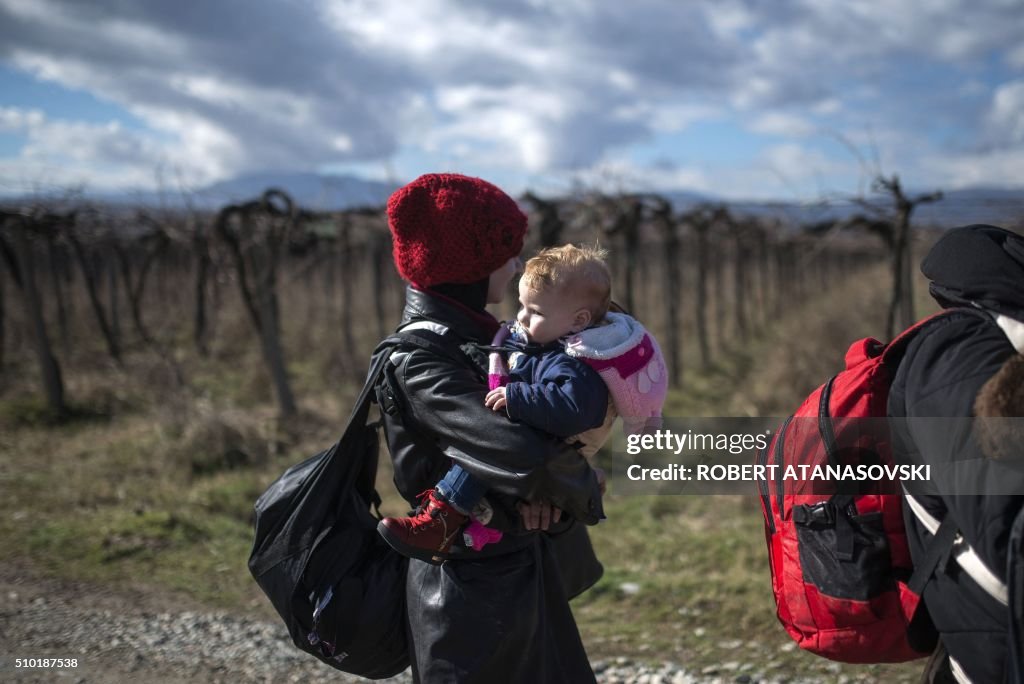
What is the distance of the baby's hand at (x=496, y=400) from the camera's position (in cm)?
153

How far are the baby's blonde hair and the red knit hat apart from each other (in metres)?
0.12

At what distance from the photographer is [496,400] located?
154 cm

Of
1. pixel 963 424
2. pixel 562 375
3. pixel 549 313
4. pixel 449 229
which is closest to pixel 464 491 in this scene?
pixel 562 375

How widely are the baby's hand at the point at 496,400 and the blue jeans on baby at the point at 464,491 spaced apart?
16 centimetres

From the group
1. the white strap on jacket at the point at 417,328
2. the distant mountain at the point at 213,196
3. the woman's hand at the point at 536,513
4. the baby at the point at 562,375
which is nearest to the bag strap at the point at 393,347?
the white strap on jacket at the point at 417,328

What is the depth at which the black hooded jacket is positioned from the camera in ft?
4.23

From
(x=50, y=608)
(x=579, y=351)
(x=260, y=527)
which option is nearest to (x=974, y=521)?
(x=579, y=351)

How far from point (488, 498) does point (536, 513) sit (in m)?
0.11

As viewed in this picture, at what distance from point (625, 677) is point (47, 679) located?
2.34 meters

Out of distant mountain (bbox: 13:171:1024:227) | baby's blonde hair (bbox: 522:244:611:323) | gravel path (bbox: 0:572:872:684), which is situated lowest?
gravel path (bbox: 0:572:872:684)

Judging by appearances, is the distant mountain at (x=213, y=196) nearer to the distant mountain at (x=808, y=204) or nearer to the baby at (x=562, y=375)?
the distant mountain at (x=808, y=204)

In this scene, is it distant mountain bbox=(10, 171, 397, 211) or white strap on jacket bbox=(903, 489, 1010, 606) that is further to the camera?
distant mountain bbox=(10, 171, 397, 211)

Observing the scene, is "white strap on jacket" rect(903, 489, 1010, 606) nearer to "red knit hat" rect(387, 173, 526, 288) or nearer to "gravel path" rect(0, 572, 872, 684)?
"red knit hat" rect(387, 173, 526, 288)

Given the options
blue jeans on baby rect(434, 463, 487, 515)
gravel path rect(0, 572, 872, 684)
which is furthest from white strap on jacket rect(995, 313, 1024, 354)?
gravel path rect(0, 572, 872, 684)
